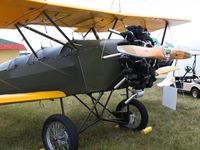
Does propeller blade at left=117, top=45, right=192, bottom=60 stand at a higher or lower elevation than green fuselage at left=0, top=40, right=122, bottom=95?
higher

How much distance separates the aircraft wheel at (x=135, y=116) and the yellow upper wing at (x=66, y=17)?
5.77 feet

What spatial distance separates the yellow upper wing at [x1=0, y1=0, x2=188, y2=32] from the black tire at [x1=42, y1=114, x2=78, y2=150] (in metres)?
1.66

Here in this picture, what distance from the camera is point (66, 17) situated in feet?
18.0

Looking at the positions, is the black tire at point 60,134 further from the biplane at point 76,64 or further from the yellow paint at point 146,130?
the yellow paint at point 146,130

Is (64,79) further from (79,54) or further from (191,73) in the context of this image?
(191,73)

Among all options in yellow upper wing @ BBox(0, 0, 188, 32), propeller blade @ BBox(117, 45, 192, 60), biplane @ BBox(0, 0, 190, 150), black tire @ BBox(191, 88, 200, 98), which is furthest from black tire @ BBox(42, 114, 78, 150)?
black tire @ BBox(191, 88, 200, 98)

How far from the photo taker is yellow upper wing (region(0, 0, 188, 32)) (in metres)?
4.31

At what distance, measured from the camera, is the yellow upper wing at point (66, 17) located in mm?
4312

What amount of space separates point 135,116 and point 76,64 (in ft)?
5.85

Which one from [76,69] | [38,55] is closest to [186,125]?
[76,69]

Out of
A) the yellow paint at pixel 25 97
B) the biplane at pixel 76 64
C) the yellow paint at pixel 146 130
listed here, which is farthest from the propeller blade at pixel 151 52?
the yellow paint at pixel 146 130

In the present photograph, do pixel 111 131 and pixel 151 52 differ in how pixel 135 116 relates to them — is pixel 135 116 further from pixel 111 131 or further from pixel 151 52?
pixel 151 52

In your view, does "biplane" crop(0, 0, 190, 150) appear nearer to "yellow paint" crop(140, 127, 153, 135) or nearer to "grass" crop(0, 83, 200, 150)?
"yellow paint" crop(140, 127, 153, 135)

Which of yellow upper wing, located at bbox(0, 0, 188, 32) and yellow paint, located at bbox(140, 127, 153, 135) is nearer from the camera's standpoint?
yellow upper wing, located at bbox(0, 0, 188, 32)
